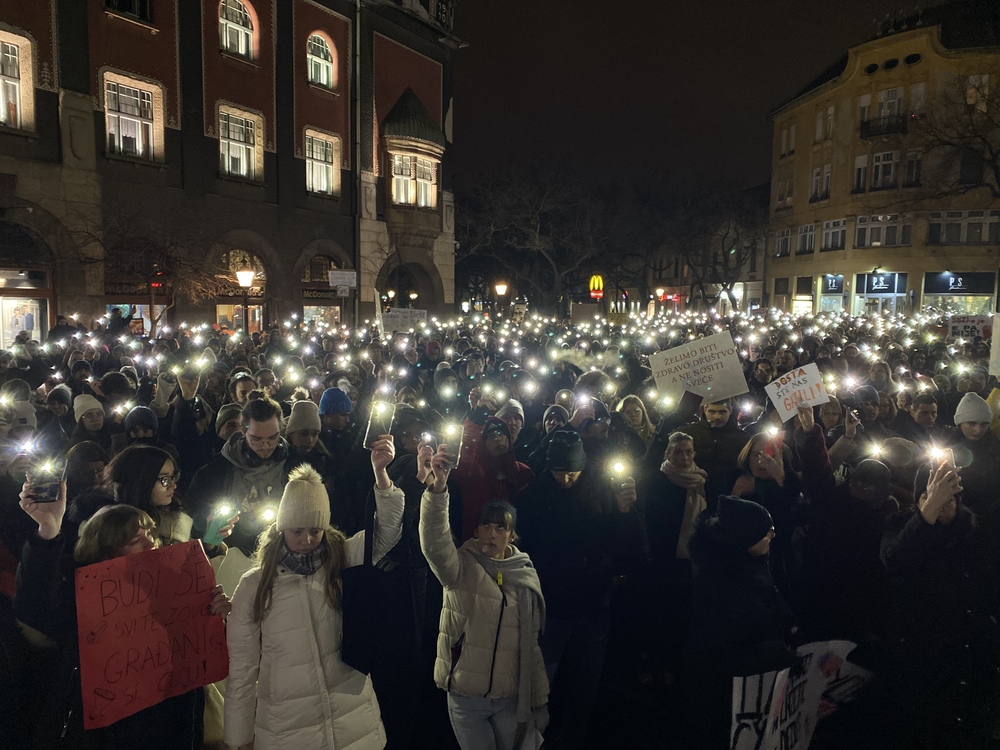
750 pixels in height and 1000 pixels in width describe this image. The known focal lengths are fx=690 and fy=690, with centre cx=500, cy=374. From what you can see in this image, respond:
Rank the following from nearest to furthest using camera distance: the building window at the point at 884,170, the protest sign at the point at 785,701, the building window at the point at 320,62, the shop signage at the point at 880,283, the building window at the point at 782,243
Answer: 1. the protest sign at the point at 785,701
2. the building window at the point at 320,62
3. the shop signage at the point at 880,283
4. the building window at the point at 884,170
5. the building window at the point at 782,243

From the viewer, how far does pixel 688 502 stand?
474 cm

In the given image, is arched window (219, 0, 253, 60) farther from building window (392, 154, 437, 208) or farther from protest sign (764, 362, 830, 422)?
protest sign (764, 362, 830, 422)

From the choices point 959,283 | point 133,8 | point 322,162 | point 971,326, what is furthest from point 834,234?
point 133,8

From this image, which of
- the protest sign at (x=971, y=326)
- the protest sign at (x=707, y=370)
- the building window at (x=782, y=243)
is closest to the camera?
the protest sign at (x=707, y=370)

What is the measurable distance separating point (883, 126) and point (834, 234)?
22.4 ft

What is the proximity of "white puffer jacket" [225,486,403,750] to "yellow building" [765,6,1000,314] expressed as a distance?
4035 centimetres

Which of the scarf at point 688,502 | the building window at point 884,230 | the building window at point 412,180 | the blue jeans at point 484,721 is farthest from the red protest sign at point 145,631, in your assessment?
the building window at point 884,230

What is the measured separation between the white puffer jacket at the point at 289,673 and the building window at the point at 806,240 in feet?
162

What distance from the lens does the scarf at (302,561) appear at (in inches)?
121

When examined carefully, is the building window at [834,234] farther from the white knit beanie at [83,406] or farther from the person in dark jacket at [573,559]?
the white knit beanie at [83,406]

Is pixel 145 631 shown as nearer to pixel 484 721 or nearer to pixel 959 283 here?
pixel 484 721

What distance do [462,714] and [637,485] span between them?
2.32m

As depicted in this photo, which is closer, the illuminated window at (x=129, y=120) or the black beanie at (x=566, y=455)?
the black beanie at (x=566, y=455)

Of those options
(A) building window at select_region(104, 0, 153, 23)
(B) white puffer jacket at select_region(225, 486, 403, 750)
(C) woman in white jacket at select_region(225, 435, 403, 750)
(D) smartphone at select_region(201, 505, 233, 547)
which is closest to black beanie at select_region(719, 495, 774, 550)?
(C) woman in white jacket at select_region(225, 435, 403, 750)
